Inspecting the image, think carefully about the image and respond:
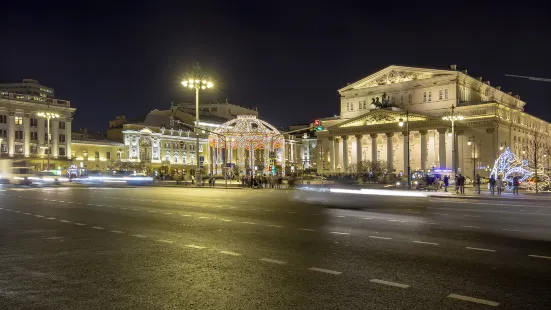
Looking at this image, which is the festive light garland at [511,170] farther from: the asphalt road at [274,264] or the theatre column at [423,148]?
the theatre column at [423,148]

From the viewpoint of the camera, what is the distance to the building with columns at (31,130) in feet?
257

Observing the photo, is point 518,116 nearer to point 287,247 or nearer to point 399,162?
point 399,162

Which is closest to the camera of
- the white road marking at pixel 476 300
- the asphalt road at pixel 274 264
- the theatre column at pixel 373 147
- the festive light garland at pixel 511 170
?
the white road marking at pixel 476 300

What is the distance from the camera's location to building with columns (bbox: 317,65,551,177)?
242 ft

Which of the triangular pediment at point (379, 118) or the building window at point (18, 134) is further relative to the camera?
the building window at point (18, 134)

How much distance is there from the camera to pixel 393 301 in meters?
6.95

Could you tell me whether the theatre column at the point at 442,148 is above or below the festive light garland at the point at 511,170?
above

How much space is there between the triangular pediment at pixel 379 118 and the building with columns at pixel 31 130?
49572 mm

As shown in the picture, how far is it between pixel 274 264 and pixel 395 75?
256ft

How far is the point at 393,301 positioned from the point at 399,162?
259 feet

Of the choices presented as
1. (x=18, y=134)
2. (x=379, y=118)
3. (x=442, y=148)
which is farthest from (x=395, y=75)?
(x=18, y=134)

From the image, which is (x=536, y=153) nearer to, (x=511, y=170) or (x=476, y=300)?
(x=511, y=170)

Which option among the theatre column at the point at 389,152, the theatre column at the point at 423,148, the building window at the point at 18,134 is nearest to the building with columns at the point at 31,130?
the building window at the point at 18,134

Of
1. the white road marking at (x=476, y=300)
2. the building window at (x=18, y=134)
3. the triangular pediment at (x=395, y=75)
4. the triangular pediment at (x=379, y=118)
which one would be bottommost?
the white road marking at (x=476, y=300)
